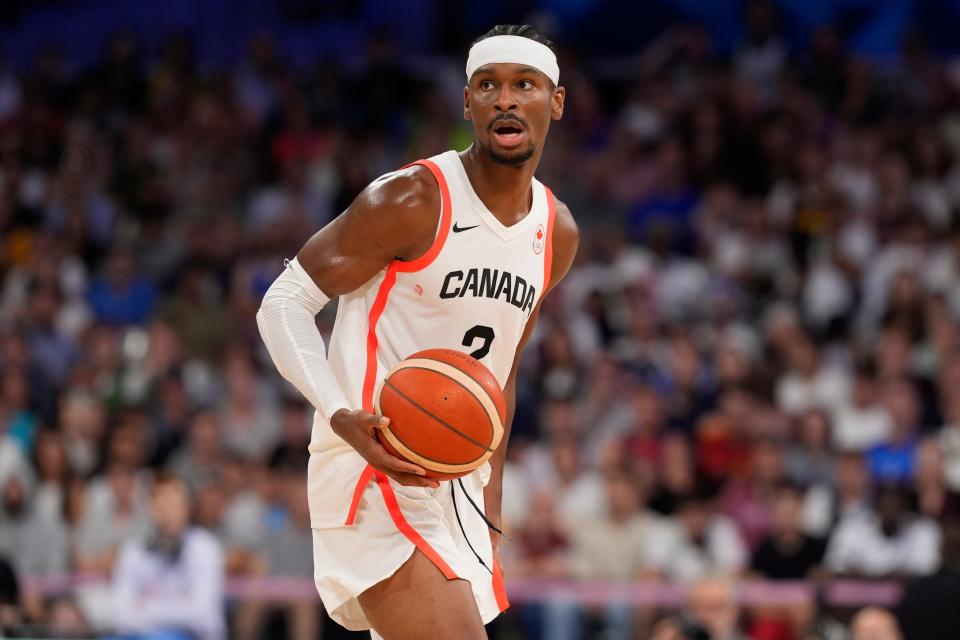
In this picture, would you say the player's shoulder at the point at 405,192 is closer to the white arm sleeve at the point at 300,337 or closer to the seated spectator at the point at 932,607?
the white arm sleeve at the point at 300,337

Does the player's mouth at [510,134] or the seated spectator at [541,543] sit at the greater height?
the player's mouth at [510,134]

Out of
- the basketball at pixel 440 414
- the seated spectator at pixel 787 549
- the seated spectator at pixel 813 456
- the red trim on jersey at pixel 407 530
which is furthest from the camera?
the seated spectator at pixel 813 456

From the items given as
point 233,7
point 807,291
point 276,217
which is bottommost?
point 807,291

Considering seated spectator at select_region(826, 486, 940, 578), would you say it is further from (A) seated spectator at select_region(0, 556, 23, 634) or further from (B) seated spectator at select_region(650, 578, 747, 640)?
(A) seated spectator at select_region(0, 556, 23, 634)

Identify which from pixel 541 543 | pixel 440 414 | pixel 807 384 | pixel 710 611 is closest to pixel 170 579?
pixel 541 543

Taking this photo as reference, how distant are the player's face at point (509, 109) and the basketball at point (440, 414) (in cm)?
70

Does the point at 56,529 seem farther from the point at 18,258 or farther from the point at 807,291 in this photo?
the point at 807,291

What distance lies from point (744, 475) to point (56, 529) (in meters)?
4.64

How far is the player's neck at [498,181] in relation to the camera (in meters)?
4.58

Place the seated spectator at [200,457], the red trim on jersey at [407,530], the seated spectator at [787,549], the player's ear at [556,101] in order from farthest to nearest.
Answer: the seated spectator at [200,457] → the seated spectator at [787,549] → the player's ear at [556,101] → the red trim on jersey at [407,530]

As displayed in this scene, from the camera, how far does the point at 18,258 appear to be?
42.9ft

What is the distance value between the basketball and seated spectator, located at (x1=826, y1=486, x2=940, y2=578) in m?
5.67

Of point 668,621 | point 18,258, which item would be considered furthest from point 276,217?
point 668,621

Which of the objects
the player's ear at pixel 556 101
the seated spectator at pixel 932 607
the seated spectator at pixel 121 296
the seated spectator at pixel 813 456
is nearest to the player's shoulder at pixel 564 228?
the player's ear at pixel 556 101
